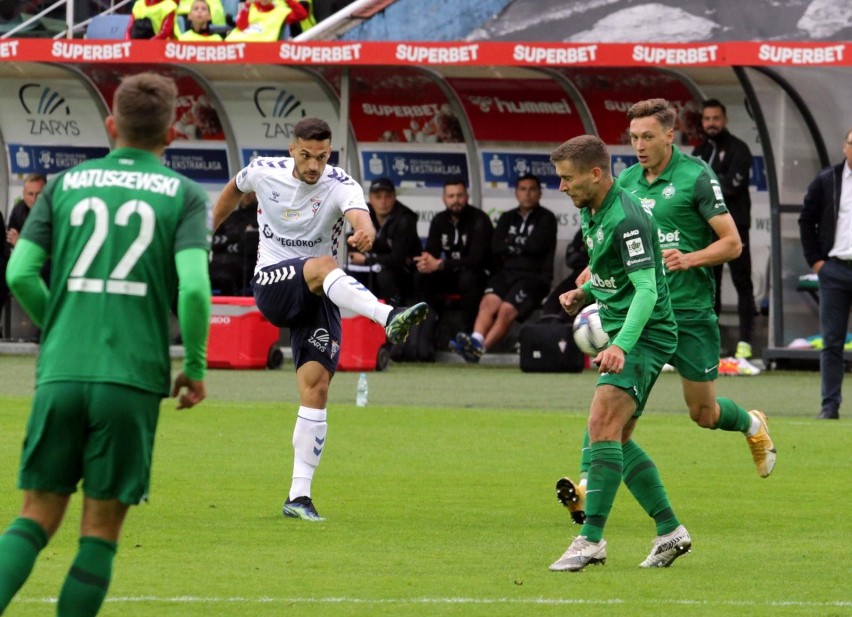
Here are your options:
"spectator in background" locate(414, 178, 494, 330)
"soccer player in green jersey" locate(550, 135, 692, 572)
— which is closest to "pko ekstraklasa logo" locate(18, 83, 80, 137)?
"spectator in background" locate(414, 178, 494, 330)

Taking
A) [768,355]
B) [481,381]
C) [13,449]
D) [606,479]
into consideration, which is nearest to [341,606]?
[606,479]

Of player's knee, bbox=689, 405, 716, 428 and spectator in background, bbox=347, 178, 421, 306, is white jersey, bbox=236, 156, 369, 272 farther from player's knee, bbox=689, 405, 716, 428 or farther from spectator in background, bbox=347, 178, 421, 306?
spectator in background, bbox=347, 178, 421, 306

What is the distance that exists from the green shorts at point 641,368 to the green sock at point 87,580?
276cm

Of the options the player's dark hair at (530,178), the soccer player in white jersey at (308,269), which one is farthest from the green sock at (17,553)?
the player's dark hair at (530,178)

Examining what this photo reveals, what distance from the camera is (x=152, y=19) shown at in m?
21.1

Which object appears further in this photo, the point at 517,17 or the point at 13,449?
the point at 517,17

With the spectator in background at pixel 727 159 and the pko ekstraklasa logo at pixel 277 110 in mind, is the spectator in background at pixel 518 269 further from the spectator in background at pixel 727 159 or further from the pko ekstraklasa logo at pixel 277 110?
the pko ekstraklasa logo at pixel 277 110

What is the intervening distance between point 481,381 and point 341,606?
1118 cm

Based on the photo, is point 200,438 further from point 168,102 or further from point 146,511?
point 168,102

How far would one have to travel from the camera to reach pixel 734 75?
18781 mm

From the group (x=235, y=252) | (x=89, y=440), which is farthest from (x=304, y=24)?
(x=89, y=440)

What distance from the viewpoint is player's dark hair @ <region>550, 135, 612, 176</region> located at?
23.9 ft

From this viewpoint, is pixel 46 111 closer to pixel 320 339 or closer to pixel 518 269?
pixel 518 269

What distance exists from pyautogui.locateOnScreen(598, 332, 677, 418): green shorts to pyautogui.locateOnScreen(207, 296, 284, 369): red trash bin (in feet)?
35.3
